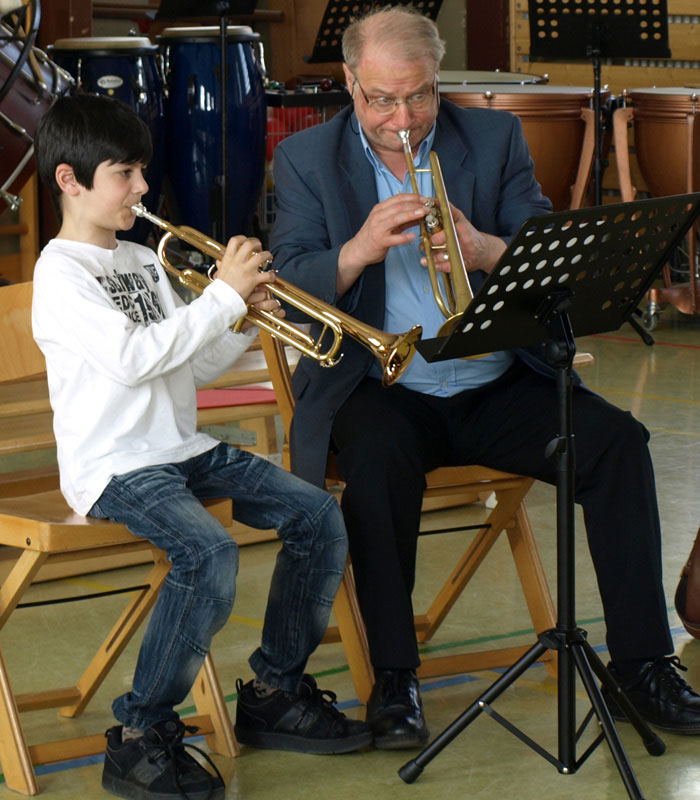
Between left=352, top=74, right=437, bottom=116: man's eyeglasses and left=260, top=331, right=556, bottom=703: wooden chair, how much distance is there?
483mm

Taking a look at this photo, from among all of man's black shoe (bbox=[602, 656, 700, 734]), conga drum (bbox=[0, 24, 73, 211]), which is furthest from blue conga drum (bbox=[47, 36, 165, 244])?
man's black shoe (bbox=[602, 656, 700, 734])

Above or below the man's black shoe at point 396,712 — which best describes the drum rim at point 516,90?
above

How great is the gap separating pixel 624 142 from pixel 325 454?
4041 mm

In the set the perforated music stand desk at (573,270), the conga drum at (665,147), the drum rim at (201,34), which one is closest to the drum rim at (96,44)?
the drum rim at (201,34)

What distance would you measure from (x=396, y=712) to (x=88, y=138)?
1111 mm

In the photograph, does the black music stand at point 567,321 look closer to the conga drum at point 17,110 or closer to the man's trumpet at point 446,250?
the man's trumpet at point 446,250

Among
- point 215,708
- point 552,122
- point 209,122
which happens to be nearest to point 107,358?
point 215,708

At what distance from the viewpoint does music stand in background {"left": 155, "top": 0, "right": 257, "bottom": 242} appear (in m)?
5.91

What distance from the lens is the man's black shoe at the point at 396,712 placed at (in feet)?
7.52

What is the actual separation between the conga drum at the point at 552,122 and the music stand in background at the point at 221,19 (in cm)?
101

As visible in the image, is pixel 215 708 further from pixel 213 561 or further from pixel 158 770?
pixel 213 561

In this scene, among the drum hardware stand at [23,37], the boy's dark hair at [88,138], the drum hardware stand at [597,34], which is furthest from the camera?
the drum hardware stand at [597,34]

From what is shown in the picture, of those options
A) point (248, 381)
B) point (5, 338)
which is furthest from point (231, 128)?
point (5, 338)

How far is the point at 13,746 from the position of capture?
216 centimetres
